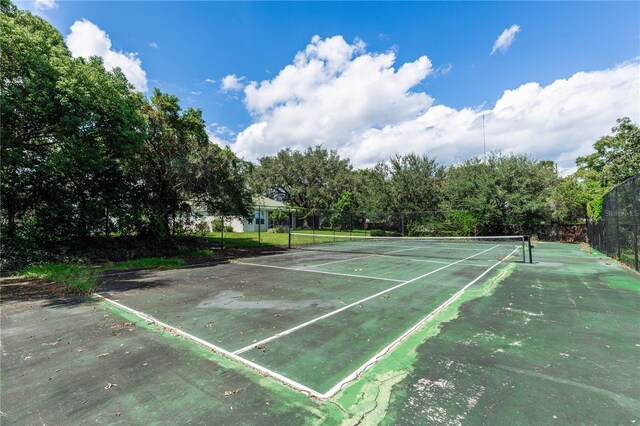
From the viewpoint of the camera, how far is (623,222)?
1070cm

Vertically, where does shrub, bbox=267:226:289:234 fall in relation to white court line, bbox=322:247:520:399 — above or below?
above

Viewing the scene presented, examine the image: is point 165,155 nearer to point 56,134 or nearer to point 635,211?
point 56,134

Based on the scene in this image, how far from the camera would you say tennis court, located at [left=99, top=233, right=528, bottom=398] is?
370 centimetres

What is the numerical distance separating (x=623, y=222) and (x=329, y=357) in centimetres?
1279

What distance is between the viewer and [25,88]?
9062mm

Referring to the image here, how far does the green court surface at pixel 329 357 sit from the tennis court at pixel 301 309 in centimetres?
4

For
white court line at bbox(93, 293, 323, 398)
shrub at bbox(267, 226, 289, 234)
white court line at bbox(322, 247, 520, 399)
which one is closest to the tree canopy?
white court line at bbox(93, 293, 323, 398)

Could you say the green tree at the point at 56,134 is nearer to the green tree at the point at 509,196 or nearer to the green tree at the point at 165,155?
the green tree at the point at 165,155

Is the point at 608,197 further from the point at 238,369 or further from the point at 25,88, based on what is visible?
the point at 25,88

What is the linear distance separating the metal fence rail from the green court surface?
10.7 ft

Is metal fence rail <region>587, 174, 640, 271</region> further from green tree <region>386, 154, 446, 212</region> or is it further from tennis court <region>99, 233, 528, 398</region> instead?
green tree <region>386, 154, 446, 212</region>

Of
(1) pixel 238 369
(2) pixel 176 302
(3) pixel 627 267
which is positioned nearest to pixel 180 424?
(1) pixel 238 369

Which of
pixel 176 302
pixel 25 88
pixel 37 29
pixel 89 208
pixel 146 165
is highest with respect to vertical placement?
pixel 37 29

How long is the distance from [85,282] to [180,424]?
7612 millimetres
